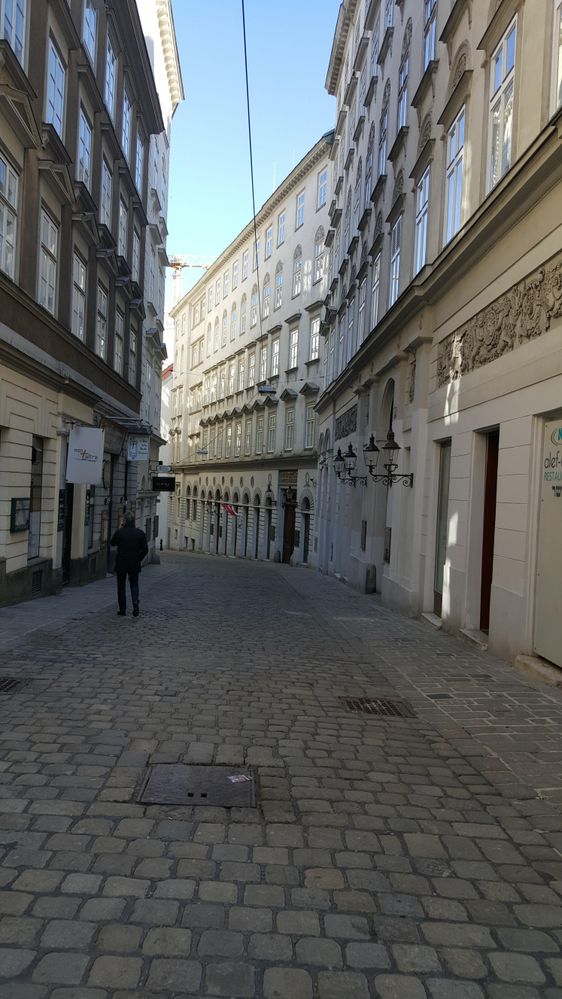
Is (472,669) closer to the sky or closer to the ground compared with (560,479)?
closer to the ground

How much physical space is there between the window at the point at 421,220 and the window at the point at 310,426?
64.3 feet

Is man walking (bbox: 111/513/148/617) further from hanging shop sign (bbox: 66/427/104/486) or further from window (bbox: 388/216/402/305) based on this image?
window (bbox: 388/216/402/305)

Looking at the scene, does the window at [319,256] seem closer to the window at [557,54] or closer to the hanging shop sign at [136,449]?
the hanging shop sign at [136,449]

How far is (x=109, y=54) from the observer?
63.2 feet

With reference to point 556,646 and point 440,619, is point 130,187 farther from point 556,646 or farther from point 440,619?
point 556,646

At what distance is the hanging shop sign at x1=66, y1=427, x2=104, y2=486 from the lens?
1557 cm

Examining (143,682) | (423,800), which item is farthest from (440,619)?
(423,800)

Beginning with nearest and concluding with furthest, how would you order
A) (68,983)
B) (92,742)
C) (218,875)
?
(68,983) < (218,875) < (92,742)

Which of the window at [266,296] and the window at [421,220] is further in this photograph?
the window at [266,296]

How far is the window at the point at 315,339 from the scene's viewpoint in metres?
34.5

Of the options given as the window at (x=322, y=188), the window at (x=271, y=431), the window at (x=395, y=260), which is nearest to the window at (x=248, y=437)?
the window at (x=271, y=431)

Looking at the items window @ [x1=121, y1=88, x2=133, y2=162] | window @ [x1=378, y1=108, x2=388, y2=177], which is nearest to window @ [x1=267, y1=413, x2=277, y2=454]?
window @ [x1=121, y1=88, x2=133, y2=162]

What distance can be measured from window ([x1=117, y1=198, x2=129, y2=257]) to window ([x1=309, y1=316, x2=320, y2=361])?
13.1 metres

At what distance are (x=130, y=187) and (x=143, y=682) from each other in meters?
18.9
